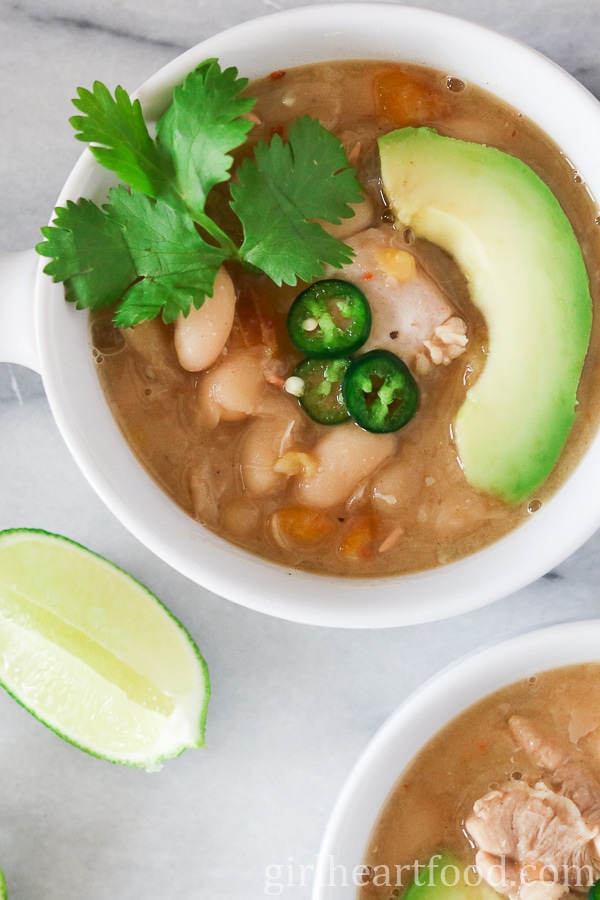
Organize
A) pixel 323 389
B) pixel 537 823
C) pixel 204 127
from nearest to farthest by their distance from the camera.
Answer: pixel 204 127, pixel 323 389, pixel 537 823

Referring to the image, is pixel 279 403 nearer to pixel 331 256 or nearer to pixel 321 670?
pixel 331 256

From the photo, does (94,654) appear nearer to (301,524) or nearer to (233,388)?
(301,524)

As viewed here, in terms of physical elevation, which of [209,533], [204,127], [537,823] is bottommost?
[537,823]

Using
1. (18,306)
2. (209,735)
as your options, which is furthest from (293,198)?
(209,735)

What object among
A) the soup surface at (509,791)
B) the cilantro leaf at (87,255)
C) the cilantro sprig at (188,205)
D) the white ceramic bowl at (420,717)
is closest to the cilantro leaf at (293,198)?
the cilantro sprig at (188,205)

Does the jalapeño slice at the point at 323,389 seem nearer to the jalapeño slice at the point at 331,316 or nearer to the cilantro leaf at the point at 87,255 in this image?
the jalapeño slice at the point at 331,316

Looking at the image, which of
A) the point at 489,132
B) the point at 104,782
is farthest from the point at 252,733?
the point at 489,132

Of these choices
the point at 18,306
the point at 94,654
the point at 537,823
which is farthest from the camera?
the point at 94,654

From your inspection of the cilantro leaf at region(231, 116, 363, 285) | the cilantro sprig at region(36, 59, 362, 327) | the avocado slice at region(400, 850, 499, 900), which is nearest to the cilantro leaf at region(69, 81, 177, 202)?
the cilantro sprig at region(36, 59, 362, 327)
